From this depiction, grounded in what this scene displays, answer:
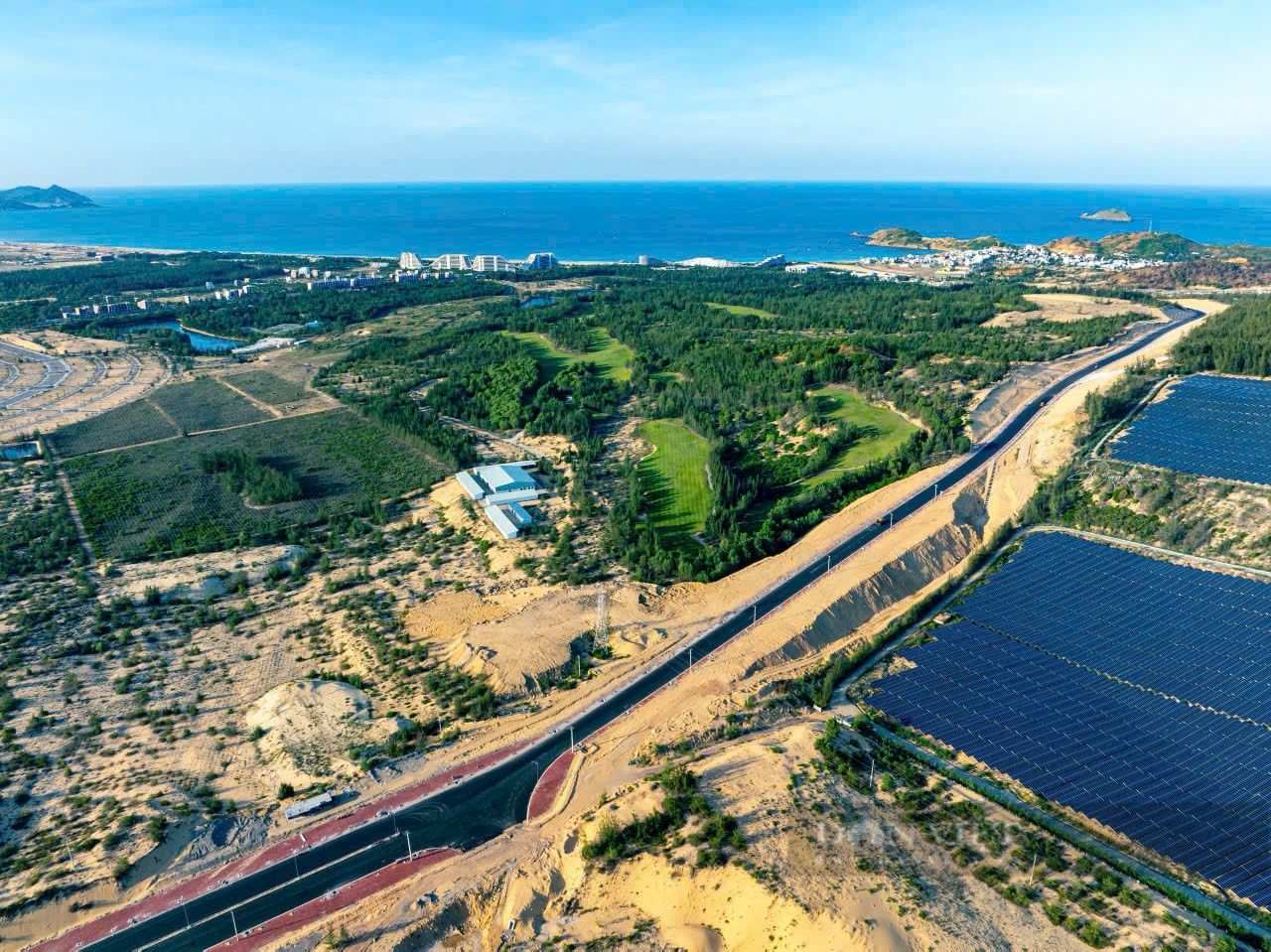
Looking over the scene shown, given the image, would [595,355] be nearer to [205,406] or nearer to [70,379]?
[205,406]

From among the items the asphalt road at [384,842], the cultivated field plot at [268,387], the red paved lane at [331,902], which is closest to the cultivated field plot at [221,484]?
the cultivated field plot at [268,387]

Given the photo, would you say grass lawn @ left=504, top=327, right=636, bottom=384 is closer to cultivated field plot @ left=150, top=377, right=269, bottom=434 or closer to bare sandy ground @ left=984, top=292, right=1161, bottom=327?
cultivated field plot @ left=150, top=377, right=269, bottom=434

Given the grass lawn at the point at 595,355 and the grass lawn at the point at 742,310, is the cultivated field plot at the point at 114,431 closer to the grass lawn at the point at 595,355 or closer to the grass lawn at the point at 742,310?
the grass lawn at the point at 595,355

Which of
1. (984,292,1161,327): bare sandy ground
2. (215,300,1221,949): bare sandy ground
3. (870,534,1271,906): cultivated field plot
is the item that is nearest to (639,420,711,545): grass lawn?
(215,300,1221,949): bare sandy ground

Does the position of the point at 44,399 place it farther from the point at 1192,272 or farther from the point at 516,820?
the point at 1192,272

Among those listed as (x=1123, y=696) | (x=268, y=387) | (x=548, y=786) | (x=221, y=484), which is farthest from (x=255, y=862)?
(x=268, y=387)
